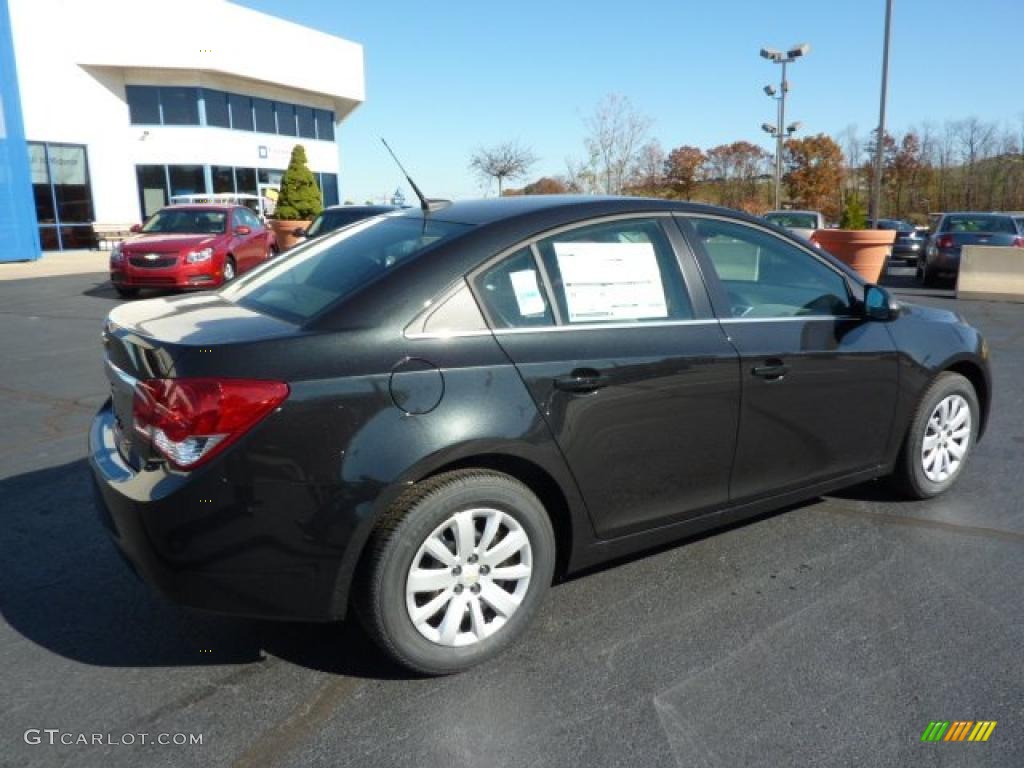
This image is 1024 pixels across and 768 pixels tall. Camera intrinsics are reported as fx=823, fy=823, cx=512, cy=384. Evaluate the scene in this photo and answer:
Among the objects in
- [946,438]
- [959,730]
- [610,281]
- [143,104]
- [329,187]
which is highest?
[143,104]

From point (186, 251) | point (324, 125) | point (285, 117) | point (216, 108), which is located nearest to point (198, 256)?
point (186, 251)

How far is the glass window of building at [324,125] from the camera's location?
126 ft

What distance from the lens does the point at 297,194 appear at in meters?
29.9

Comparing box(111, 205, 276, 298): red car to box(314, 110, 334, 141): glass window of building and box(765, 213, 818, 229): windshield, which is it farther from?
box(314, 110, 334, 141): glass window of building

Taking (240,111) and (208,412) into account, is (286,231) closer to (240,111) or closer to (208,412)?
(240,111)

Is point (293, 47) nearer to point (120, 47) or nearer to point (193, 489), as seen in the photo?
point (120, 47)

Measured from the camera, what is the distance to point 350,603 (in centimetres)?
286

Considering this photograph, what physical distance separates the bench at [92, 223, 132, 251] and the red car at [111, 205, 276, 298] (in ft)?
43.4

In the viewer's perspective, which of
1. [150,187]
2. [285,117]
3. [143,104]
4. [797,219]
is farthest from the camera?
[285,117]

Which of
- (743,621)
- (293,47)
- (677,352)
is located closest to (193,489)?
(677,352)

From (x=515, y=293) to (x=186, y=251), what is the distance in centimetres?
1210

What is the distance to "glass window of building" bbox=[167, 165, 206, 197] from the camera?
100 feet

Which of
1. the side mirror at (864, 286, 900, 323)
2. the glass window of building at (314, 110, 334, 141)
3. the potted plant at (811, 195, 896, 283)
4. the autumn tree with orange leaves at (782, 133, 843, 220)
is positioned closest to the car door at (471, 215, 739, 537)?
the side mirror at (864, 286, 900, 323)

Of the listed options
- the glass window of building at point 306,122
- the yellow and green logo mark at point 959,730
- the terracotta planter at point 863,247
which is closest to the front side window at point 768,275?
the yellow and green logo mark at point 959,730
